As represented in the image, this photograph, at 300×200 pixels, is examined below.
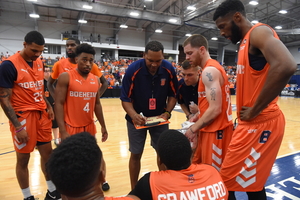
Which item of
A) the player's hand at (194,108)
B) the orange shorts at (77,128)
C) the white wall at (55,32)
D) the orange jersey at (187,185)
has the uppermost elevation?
the white wall at (55,32)

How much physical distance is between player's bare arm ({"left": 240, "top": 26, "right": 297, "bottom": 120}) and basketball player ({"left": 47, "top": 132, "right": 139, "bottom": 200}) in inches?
43.5

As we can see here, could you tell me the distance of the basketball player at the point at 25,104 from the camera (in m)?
1.92

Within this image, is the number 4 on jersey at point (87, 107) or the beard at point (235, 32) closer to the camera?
the beard at point (235, 32)

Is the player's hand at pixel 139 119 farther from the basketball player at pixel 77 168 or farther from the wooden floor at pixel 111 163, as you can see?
the basketball player at pixel 77 168

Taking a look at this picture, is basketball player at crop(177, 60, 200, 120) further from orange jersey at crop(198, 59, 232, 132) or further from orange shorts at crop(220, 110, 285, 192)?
orange shorts at crop(220, 110, 285, 192)

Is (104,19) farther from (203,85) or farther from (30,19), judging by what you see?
(203,85)

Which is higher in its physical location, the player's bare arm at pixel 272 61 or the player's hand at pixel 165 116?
the player's bare arm at pixel 272 61

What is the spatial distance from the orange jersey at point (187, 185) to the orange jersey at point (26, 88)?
1.66 meters

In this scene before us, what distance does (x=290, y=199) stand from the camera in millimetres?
2121

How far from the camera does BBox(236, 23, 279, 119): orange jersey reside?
1355 mm

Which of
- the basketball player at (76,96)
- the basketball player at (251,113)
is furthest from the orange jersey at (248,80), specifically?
the basketball player at (76,96)

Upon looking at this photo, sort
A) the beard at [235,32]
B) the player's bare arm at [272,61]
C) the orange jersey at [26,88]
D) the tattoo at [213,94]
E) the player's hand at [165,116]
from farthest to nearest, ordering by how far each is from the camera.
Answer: the player's hand at [165,116] < the orange jersey at [26,88] < the tattoo at [213,94] < the beard at [235,32] < the player's bare arm at [272,61]

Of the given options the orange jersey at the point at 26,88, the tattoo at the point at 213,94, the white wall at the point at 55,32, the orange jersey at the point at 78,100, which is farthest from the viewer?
the white wall at the point at 55,32

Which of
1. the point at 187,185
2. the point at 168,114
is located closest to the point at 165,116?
the point at 168,114
